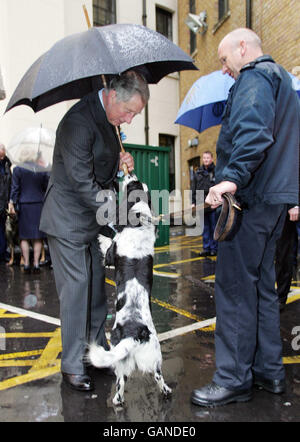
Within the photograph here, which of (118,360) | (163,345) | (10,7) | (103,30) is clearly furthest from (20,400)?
(10,7)

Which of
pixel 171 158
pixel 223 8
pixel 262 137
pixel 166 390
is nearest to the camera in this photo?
pixel 262 137

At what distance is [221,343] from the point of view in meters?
2.71

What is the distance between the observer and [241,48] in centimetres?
269

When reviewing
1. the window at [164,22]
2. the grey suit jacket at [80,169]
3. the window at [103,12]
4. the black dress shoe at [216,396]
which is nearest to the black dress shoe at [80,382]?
the black dress shoe at [216,396]

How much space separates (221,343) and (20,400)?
59.3 inches

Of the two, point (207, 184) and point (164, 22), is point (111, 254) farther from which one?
point (164, 22)

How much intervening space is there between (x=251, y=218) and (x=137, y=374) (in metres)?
1.62

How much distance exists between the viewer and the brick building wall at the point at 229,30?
9125 millimetres

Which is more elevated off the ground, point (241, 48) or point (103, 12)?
point (103, 12)

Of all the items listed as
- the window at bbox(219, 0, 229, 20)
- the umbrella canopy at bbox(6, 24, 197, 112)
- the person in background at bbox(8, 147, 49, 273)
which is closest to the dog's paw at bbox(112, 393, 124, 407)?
the umbrella canopy at bbox(6, 24, 197, 112)

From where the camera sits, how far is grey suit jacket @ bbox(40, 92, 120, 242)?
2.81 m

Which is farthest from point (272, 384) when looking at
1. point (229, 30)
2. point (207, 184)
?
point (229, 30)

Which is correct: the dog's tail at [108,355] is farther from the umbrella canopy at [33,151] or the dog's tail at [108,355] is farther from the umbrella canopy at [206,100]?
Answer: the umbrella canopy at [33,151]

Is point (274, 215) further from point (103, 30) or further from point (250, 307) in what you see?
point (103, 30)
